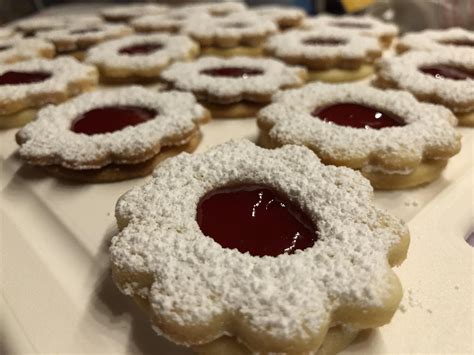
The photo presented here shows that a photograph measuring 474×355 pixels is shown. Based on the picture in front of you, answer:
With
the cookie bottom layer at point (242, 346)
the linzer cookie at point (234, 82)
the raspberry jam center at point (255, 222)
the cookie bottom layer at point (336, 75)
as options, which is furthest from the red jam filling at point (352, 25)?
the cookie bottom layer at point (242, 346)

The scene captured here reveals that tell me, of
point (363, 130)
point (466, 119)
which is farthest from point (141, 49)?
point (466, 119)

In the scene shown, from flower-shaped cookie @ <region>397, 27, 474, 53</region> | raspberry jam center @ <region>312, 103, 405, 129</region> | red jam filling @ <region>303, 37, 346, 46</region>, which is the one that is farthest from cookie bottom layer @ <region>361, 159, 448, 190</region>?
red jam filling @ <region>303, 37, 346, 46</region>

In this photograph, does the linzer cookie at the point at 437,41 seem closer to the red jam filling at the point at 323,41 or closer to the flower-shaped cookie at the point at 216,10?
the red jam filling at the point at 323,41

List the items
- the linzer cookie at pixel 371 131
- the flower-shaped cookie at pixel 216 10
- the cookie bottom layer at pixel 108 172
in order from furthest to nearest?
the flower-shaped cookie at pixel 216 10, the cookie bottom layer at pixel 108 172, the linzer cookie at pixel 371 131

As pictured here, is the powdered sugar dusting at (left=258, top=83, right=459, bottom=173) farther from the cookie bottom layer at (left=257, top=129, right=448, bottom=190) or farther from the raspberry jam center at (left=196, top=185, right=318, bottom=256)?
the raspberry jam center at (left=196, top=185, right=318, bottom=256)

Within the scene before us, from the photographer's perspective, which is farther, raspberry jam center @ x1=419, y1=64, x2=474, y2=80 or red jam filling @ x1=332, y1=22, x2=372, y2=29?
red jam filling @ x1=332, y1=22, x2=372, y2=29
